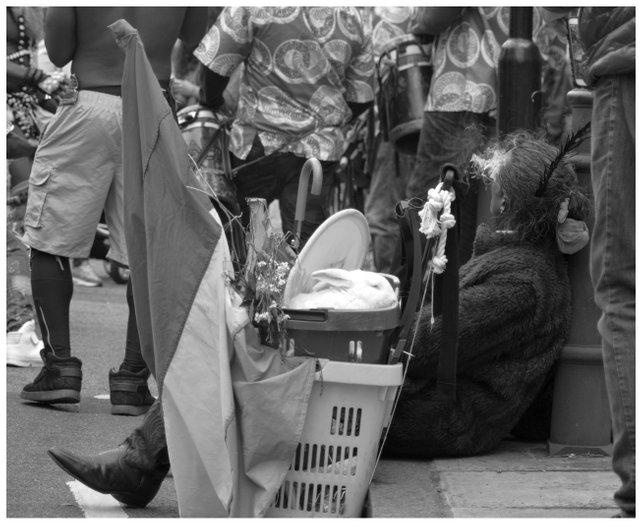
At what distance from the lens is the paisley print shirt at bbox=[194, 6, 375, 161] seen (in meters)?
5.62

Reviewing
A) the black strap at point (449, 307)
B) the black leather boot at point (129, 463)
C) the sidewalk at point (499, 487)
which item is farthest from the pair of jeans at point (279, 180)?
the black leather boot at point (129, 463)

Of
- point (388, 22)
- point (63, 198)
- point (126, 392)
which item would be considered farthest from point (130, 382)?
point (388, 22)

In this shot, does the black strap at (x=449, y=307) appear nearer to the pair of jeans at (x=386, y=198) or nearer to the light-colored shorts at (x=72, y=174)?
the light-colored shorts at (x=72, y=174)

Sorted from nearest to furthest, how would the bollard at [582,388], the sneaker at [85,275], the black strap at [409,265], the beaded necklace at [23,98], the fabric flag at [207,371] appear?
the fabric flag at [207,371], the black strap at [409,265], the bollard at [582,388], the beaded necklace at [23,98], the sneaker at [85,275]

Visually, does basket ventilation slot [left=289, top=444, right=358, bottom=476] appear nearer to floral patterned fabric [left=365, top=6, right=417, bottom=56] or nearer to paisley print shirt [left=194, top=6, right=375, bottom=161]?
paisley print shirt [left=194, top=6, right=375, bottom=161]

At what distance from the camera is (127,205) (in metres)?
3.31

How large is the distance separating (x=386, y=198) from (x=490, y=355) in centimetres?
332

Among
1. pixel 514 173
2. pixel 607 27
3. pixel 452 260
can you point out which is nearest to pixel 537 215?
pixel 514 173

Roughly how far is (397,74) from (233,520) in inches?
141

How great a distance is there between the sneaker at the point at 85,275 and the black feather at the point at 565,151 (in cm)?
662

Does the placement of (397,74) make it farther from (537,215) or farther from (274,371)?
(274,371)

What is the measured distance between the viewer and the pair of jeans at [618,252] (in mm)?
2840

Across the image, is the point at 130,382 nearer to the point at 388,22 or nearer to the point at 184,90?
the point at 184,90

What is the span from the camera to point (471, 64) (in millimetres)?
5824
